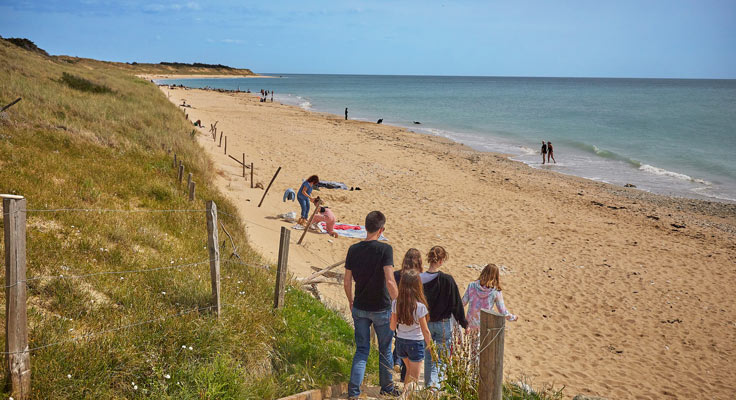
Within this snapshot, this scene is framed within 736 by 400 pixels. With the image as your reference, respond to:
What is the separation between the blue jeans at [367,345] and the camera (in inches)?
187

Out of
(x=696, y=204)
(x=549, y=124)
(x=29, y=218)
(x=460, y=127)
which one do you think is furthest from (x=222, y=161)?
(x=549, y=124)

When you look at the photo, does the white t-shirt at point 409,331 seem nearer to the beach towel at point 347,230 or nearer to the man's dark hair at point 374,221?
the man's dark hair at point 374,221

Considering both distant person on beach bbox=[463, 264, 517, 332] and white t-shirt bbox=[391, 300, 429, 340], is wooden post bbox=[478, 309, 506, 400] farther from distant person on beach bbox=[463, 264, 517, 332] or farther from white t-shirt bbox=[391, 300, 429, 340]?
distant person on beach bbox=[463, 264, 517, 332]

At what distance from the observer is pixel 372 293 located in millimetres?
4688

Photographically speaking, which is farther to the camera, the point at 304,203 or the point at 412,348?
the point at 304,203

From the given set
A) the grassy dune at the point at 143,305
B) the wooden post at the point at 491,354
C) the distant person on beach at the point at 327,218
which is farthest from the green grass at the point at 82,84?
the wooden post at the point at 491,354

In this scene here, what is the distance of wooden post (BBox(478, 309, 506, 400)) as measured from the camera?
3.34 meters

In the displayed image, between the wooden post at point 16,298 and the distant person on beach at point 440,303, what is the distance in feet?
11.5

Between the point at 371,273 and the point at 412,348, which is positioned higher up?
the point at 371,273

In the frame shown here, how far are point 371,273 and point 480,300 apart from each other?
168 centimetres

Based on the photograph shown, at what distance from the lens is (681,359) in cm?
830

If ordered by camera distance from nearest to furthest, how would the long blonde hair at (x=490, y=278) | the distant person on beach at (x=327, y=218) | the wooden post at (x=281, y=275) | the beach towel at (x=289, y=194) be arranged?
1. the long blonde hair at (x=490, y=278)
2. the wooden post at (x=281, y=275)
3. the distant person on beach at (x=327, y=218)
4. the beach towel at (x=289, y=194)

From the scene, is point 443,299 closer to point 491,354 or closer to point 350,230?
point 491,354

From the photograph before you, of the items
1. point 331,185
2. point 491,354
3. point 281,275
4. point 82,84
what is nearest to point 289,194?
point 331,185
